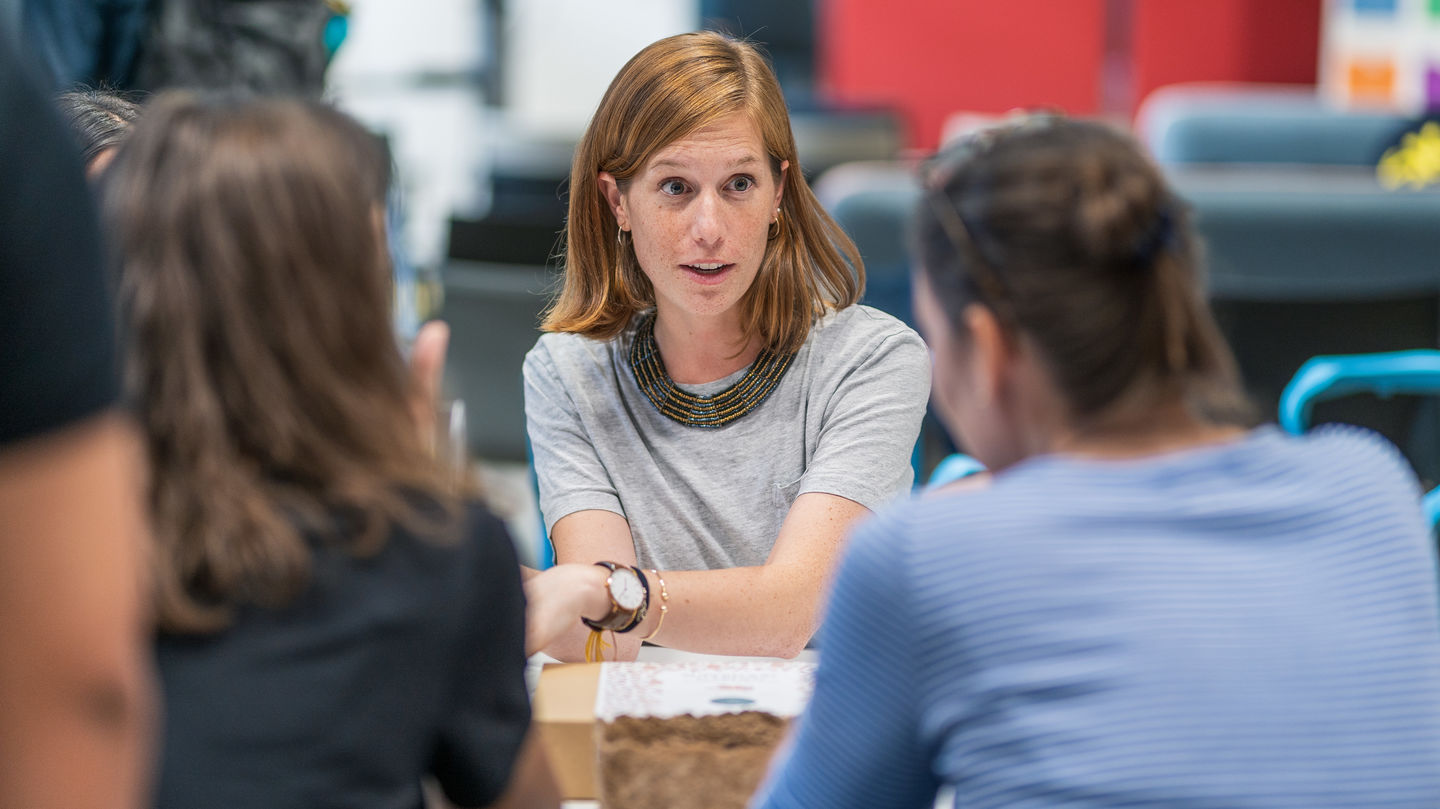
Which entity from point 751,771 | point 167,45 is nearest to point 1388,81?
point 167,45

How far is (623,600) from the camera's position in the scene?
1.44 metres

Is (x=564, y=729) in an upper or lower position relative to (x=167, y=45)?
lower

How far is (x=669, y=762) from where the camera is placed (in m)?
1.06

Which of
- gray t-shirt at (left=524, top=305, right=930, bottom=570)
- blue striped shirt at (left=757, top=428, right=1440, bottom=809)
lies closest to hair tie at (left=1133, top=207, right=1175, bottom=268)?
blue striped shirt at (left=757, top=428, right=1440, bottom=809)

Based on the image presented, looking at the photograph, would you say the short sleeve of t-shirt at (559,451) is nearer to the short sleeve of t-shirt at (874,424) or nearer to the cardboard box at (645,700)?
the short sleeve of t-shirt at (874,424)

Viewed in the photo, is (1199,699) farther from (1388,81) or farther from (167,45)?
(1388,81)

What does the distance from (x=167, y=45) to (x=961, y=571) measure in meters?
2.25

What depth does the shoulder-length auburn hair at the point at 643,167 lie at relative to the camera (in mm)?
1633

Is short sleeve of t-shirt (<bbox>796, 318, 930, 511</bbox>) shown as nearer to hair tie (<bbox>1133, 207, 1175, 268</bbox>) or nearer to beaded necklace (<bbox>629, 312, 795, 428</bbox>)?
beaded necklace (<bbox>629, 312, 795, 428</bbox>)

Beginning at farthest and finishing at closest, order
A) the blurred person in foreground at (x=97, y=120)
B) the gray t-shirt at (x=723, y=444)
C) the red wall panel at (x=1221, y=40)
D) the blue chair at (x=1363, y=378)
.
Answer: the red wall panel at (x=1221, y=40) → the blue chair at (x=1363, y=378) → the gray t-shirt at (x=723, y=444) → the blurred person in foreground at (x=97, y=120)

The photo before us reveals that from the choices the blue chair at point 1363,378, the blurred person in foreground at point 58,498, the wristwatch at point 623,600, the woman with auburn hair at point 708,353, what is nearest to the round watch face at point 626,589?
the wristwatch at point 623,600

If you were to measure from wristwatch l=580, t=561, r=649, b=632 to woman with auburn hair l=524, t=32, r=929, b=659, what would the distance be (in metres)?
0.12

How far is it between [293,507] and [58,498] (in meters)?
0.18

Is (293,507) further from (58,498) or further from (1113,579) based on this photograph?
(1113,579)
